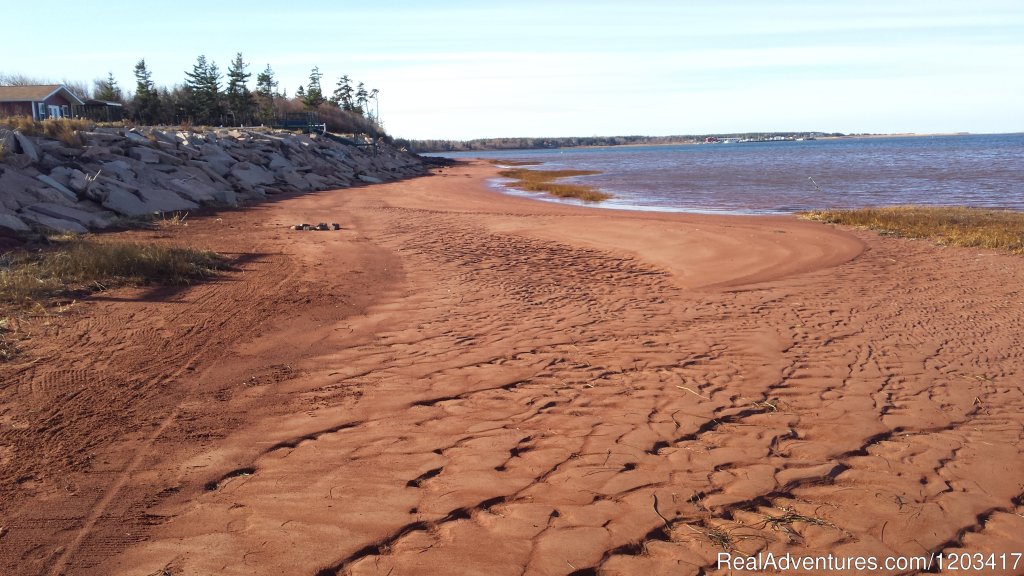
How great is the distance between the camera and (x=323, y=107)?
6775cm

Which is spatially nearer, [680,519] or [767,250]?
[680,519]

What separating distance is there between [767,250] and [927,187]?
71.5 ft

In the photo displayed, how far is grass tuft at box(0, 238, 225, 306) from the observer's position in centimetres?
841

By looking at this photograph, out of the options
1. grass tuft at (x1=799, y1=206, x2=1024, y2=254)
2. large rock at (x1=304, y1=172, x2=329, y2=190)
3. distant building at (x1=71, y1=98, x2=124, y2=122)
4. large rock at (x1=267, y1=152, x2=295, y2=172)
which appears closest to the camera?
grass tuft at (x1=799, y1=206, x2=1024, y2=254)

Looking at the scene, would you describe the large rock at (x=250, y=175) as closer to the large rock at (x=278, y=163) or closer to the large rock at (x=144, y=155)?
the large rock at (x=278, y=163)

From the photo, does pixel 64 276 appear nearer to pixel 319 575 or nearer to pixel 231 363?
pixel 231 363

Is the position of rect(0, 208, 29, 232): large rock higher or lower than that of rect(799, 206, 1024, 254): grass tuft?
higher

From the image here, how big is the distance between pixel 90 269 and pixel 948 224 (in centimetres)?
1755

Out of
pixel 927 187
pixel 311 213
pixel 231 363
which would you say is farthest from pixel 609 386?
pixel 927 187

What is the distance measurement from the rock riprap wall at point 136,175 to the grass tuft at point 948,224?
17798 millimetres

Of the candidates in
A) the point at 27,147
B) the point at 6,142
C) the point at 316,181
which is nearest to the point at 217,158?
the point at 316,181

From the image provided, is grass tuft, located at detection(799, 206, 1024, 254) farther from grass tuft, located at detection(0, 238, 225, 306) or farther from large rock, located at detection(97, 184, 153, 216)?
large rock, located at detection(97, 184, 153, 216)

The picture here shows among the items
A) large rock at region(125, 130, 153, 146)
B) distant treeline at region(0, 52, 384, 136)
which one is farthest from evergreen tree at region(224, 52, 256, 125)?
large rock at region(125, 130, 153, 146)

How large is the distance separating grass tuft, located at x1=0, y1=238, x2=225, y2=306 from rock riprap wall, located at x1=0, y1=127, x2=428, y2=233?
286cm
